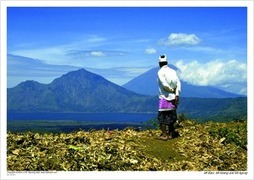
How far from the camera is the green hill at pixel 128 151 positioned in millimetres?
11797

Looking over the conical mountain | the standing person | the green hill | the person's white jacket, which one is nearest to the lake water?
the green hill

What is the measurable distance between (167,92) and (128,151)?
171cm

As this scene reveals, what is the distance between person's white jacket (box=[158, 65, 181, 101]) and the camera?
13055mm

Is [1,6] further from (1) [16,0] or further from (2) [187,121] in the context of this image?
(2) [187,121]

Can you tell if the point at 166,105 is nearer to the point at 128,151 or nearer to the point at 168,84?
the point at 168,84

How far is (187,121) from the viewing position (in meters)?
15.5

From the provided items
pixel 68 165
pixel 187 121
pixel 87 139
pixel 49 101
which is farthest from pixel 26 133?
pixel 49 101

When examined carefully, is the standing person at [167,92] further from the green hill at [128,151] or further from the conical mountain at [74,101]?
the conical mountain at [74,101]

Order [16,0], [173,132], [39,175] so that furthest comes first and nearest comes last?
[173,132] → [16,0] → [39,175]

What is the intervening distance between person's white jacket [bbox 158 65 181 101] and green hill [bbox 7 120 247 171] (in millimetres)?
1122

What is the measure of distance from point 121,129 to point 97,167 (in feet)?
10.1

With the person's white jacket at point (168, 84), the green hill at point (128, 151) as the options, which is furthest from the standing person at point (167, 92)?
the green hill at point (128, 151)

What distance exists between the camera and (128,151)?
1246 centimetres

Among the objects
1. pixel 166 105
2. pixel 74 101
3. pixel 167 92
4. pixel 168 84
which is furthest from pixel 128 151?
pixel 74 101
